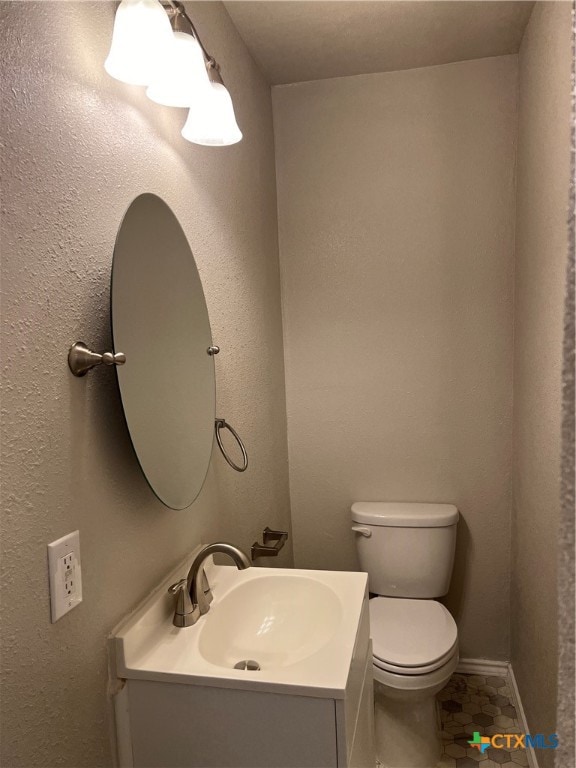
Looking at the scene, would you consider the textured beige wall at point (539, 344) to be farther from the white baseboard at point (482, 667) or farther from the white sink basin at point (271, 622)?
the white sink basin at point (271, 622)

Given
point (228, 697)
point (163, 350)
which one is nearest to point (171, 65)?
point (163, 350)

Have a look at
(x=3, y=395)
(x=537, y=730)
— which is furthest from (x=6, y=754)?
(x=537, y=730)

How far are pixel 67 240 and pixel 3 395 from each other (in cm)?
30

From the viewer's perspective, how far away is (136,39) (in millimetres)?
962

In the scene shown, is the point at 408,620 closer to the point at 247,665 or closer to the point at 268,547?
the point at 268,547

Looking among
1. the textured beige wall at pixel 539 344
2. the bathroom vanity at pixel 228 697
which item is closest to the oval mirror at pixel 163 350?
the bathroom vanity at pixel 228 697

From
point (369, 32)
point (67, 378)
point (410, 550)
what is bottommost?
point (410, 550)

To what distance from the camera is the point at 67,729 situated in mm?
884

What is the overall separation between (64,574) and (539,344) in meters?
1.47

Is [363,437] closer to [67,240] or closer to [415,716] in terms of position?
[415,716]

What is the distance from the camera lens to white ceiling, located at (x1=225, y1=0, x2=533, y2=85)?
1.72m

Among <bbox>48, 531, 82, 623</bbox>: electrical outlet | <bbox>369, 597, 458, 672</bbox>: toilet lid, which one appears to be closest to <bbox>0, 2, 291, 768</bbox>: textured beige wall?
<bbox>48, 531, 82, 623</bbox>: electrical outlet

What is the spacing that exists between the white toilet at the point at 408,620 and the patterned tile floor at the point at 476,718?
10 cm

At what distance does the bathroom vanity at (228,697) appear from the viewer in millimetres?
948
